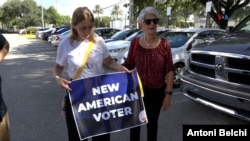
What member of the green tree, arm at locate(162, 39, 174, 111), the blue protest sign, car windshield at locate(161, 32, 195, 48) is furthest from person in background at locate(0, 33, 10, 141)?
the green tree

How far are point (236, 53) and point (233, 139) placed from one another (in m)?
1.57

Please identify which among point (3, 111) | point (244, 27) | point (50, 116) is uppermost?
point (244, 27)

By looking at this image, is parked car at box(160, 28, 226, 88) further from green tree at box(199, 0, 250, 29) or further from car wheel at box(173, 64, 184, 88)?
green tree at box(199, 0, 250, 29)

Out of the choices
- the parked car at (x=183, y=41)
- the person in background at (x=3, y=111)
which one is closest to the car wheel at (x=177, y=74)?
the parked car at (x=183, y=41)

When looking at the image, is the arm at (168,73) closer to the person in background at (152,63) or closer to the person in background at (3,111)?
the person in background at (152,63)

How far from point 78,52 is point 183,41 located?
20.5 ft

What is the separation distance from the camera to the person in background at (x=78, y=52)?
318 centimetres

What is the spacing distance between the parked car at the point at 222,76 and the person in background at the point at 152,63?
4.30 ft

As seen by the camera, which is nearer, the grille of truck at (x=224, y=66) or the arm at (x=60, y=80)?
the arm at (x=60, y=80)

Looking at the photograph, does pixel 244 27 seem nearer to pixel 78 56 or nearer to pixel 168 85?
pixel 168 85

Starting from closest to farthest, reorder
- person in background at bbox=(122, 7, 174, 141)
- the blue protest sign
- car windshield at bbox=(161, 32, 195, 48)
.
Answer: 1. the blue protest sign
2. person in background at bbox=(122, 7, 174, 141)
3. car windshield at bbox=(161, 32, 195, 48)

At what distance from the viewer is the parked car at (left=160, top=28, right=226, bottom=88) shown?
8.59 meters

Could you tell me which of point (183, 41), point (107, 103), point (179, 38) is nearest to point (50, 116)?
point (107, 103)

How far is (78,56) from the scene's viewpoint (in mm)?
3254
